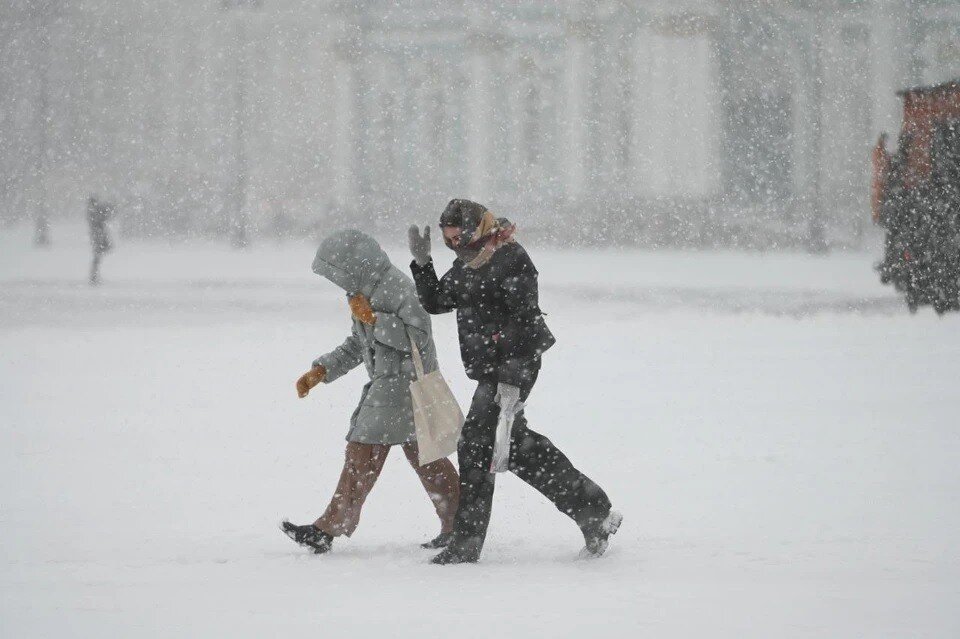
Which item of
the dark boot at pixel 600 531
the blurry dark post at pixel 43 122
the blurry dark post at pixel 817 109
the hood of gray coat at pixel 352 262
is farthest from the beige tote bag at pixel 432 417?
the blurry dark post at pixel 43 122

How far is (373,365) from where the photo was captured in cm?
508

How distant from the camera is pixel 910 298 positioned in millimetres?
14617

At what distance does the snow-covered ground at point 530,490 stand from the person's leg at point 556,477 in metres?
0.18

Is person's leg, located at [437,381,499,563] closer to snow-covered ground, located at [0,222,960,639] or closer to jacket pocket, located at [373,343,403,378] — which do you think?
snow-covered ground, located at [0,222,960,639]

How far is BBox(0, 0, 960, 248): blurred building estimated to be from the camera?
3344 centimetres

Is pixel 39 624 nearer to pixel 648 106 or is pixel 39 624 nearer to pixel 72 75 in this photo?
pixel 648 106

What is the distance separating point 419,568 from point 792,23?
32.1 metres

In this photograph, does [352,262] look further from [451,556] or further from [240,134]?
[240,134]

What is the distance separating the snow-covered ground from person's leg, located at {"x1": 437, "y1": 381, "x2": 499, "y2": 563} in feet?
0.37

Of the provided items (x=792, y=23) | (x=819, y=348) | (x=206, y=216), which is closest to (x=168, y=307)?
(x=819, y=348)

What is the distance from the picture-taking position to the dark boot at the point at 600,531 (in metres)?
4.82

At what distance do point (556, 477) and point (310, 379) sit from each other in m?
0.97

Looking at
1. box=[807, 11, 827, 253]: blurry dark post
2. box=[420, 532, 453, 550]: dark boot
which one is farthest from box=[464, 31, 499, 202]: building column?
box=[420, 532, 453, 550]: dark boot

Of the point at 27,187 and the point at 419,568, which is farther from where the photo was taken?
the point at 27,187
